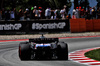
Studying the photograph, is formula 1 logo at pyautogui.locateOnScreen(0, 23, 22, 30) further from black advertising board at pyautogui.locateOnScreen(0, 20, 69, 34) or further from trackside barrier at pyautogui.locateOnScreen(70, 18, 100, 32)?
trackside barrier at pyautogui.locateOnScreen(70, 18, 100, 32)

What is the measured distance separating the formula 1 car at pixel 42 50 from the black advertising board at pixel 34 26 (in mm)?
15190

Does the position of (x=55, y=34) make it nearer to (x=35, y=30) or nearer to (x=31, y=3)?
(x=35, y=30)

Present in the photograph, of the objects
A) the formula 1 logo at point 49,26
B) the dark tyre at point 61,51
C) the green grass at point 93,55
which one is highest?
the formula 1 logo at point 49,26

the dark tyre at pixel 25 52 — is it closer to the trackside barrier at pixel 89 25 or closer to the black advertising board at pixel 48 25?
the black advertising board at pixel 48 25

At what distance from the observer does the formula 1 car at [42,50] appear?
9859 mm

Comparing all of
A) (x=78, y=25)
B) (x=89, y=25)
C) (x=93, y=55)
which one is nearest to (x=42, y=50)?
(x=93, y=55)

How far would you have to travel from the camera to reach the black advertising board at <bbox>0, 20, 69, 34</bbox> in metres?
25.2

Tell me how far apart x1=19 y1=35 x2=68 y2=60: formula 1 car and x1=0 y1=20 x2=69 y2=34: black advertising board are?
15.2 meters

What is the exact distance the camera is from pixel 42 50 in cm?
984

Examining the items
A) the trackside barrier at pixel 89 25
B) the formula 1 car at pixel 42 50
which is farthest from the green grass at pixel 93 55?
the trackside barrier at pixel 89 25

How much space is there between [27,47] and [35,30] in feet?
51.3

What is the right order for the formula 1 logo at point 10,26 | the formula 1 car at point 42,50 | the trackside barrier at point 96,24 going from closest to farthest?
the formula 1 car at point 42,50, the formula 1 logo at point 10,26, the trackside barrier at point 96,24

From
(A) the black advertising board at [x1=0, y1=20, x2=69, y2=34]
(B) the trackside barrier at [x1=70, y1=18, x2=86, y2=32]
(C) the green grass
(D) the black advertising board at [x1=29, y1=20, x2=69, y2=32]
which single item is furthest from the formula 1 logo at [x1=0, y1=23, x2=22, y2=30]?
(C) the green grass

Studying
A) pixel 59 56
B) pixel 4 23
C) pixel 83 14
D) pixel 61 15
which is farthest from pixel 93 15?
pixel 59 56
